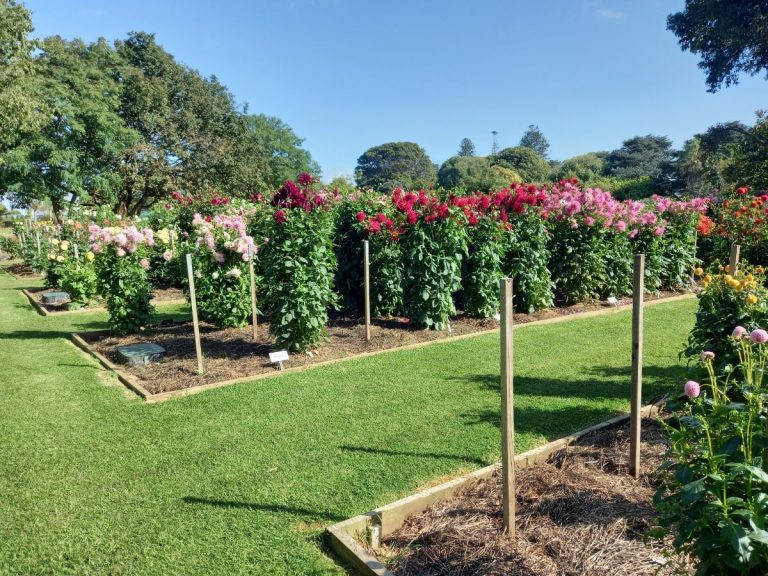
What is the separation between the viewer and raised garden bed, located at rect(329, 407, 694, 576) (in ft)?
7.53

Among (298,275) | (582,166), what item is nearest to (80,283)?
(298,275)

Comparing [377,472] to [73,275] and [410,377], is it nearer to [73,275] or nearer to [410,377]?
[410,377]

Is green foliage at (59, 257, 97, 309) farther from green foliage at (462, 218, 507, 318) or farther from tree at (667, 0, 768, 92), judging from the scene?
tree at (667, 0, 768, 92)

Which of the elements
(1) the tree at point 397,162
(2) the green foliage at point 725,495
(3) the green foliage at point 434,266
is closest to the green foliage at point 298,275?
(3) the green foliage at point 434,266

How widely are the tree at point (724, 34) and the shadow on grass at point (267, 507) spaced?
25967mm

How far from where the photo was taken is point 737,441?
1.78 metres

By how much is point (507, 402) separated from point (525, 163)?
216 feet

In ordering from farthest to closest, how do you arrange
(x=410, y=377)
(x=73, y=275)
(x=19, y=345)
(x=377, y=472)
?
1. (x=73, y=275)
2. (x=19, y=345)
3. (x=410, y=377)
4. (x=377, y=472)

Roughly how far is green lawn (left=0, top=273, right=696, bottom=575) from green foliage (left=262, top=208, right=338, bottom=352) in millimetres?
601

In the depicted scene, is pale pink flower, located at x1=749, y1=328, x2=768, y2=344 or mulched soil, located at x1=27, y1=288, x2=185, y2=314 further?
mulched soil, located at x1=27, y1=288, x2=185, y2=314

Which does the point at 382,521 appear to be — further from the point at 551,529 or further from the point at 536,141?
the point at 536,141

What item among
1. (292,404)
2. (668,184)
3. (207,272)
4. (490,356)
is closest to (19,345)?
(207,272)

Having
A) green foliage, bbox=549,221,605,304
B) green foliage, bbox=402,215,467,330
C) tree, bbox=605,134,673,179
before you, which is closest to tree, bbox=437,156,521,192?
tree, bbox=605,134,673,179

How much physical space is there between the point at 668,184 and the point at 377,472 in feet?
138
